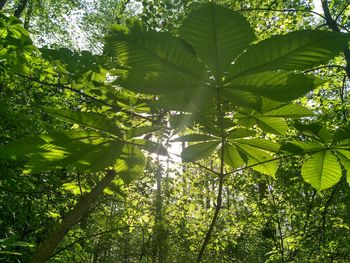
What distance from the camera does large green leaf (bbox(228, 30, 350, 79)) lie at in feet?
2.14

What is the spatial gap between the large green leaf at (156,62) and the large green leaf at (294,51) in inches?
4.4

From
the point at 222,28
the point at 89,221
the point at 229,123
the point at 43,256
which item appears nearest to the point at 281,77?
the point at 222,28

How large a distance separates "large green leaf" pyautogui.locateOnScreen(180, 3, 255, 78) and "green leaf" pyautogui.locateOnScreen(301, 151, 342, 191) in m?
0.70

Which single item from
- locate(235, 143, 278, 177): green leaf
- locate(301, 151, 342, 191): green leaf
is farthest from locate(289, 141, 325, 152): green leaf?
locate(235, 143, 278, 177): green leaf

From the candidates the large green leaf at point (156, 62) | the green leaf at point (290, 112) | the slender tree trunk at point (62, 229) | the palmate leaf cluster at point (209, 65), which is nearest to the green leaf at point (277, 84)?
the palmate leaf cluster at point (209, 65)

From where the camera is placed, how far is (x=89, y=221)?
9.28 m

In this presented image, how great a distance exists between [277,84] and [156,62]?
284 mm

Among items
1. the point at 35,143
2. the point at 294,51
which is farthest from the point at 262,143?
the point at 35,143

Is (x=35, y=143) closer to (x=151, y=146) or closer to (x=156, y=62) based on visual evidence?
(x=151, y=146)

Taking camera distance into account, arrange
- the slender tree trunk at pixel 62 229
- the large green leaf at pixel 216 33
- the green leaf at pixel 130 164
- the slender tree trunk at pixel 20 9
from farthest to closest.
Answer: the slender tree trunk at pixel 20 9, the slender tree trunk at pixel 62 229, the green leaf at pixel 130 164, the large green leaf at pixel 216 33

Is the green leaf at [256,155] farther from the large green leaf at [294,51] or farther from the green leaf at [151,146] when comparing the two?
the large green leaf at [294,51]

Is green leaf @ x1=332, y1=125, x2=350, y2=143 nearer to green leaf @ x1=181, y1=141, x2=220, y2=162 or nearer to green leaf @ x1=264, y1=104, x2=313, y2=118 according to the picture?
green leaf @ x1=264, y1=104, x2=313, y2=118

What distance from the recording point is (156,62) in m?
0.70

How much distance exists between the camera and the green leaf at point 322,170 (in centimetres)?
116
